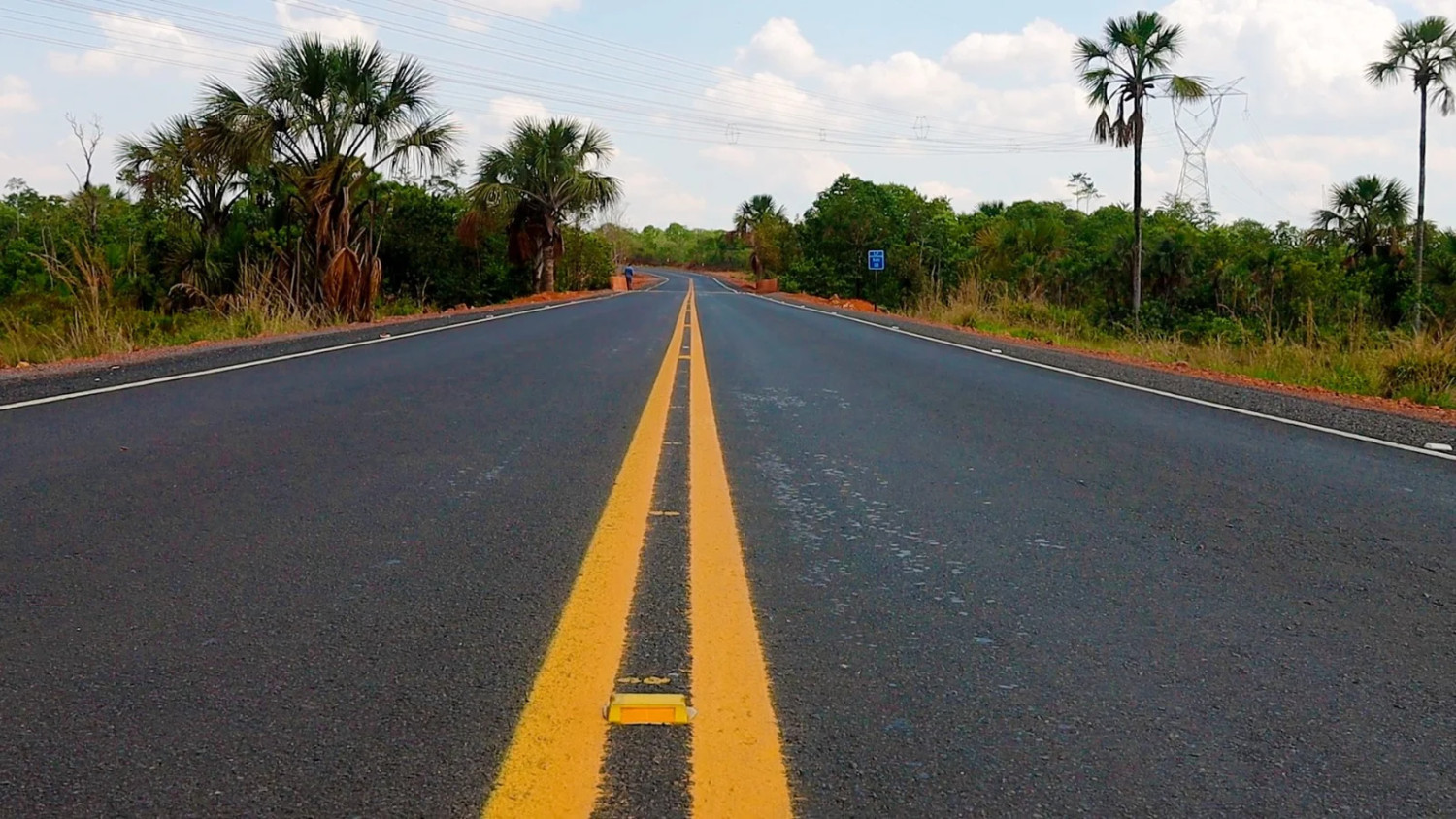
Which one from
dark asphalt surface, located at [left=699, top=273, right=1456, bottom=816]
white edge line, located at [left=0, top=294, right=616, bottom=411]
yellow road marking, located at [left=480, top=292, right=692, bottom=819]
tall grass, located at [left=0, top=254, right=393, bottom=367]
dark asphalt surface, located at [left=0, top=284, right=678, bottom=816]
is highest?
tall grass, located at [left=0, top=254, right=393, bottom=367]

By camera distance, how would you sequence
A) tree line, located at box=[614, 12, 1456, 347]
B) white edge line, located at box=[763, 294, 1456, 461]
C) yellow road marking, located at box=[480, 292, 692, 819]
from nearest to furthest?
yellow road marking, located at box=[480, 292, 692, 819] < white edge line, located at box=[763, 294, 1456, 461] < tree line, located at box=[614, 12, 1456, 347]

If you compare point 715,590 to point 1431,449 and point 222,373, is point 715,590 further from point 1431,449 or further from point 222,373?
point 222,373

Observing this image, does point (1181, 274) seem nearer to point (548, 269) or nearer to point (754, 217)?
point (548, 269)

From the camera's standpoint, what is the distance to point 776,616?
3057 mm

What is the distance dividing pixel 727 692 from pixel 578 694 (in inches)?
13.8

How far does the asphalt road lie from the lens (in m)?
2.11

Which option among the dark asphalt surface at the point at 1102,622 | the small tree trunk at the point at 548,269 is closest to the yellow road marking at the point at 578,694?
the dark asphalt surface at the point at 1102,622

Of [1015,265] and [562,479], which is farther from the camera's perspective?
[1015,265]

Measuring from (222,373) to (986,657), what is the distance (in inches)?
351

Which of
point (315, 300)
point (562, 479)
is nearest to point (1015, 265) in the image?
point (315, 300)

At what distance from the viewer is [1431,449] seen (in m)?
6.61

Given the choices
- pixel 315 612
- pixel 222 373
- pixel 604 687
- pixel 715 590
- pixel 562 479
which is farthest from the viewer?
pixel 222 373

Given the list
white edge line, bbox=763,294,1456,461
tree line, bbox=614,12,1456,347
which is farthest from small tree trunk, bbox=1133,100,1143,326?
white edge line, bbox=763,294,1456,461

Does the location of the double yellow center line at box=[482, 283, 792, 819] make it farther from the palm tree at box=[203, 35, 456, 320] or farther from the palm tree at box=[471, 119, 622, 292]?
the palm tree at box=[471, 119, 622, 292]
